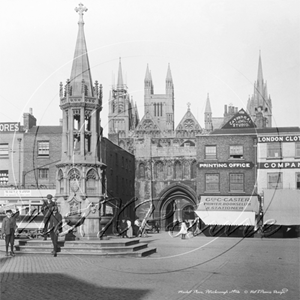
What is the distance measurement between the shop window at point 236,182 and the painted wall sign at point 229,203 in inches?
41.4

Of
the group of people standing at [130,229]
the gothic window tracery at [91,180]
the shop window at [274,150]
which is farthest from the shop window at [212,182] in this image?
the gothic window tracery at [91,180]

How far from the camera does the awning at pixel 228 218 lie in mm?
40906

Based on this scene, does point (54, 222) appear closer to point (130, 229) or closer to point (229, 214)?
point (130, 229)

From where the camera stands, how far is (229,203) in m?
44.6

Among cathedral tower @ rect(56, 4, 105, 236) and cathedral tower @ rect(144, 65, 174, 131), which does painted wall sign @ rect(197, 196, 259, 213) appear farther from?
cathedral tower @ rect(144, 65, 174, 131)

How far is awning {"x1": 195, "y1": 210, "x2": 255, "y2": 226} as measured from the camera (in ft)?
134

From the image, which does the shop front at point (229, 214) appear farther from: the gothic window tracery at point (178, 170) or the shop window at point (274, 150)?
the gothic window tracery at point (178, 170)

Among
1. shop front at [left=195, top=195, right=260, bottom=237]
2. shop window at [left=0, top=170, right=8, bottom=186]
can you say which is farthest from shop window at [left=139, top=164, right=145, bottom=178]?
shop window at [left=0, top=170, right=8, bottom=186]

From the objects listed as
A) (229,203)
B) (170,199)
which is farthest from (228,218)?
(170,199)

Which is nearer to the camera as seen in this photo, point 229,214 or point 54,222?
point 54,222

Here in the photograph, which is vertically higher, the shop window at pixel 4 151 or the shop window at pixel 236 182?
the shop window at pixel 4 151

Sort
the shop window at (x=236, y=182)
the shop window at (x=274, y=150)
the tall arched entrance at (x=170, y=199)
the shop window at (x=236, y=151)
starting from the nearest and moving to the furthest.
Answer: the shop window at (x=274, y=150), the shop window at (x=236, y=182), the shop window at (x=236, y=151), the tall arched entrance at (x=170, y=199)

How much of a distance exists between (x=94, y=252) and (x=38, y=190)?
27910 mm

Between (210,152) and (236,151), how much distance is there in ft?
7.31
